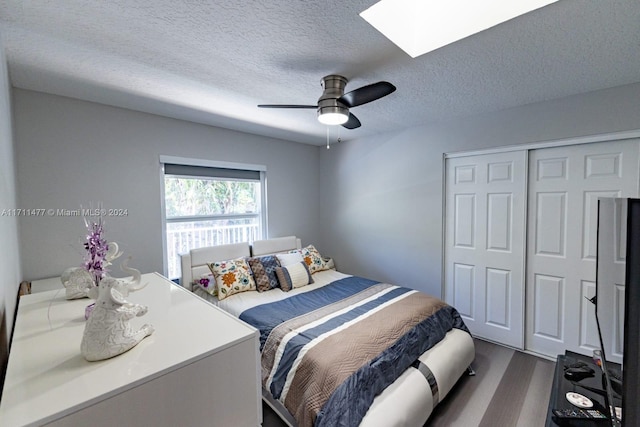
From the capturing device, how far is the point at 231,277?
2688 mm

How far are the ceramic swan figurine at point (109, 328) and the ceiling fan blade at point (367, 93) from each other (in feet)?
5.20

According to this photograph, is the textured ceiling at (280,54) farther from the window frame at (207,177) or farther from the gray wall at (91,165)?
the window frame at (207,177)

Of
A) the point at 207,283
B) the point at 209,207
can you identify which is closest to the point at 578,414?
the point at 207,283

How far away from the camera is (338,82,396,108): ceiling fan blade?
63.2 inches

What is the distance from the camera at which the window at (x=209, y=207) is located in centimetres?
298

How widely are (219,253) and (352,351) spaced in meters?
1.97

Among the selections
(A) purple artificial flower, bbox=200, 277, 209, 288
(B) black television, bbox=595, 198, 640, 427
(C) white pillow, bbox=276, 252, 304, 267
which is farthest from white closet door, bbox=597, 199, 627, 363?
(A) purple artificial flower, bbox=200, 277, 209, 288

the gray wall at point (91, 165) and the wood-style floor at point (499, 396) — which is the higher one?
the gray wall at point (91, 165)

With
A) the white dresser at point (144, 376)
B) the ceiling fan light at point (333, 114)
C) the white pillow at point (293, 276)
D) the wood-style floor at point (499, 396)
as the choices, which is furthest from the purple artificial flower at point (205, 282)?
the ceiling fan light at point (333, 114)

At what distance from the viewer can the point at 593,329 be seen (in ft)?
Result: 7.60

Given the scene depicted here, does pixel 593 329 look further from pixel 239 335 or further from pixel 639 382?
pixel 239 335

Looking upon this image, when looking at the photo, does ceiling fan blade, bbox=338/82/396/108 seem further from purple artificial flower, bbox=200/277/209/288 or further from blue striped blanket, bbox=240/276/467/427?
purple artificial flower, bbox=200/277/209/288

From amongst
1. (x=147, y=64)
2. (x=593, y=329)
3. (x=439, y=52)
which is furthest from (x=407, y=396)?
(x=147, y=64)

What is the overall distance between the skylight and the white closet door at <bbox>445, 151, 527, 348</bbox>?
1669mm
